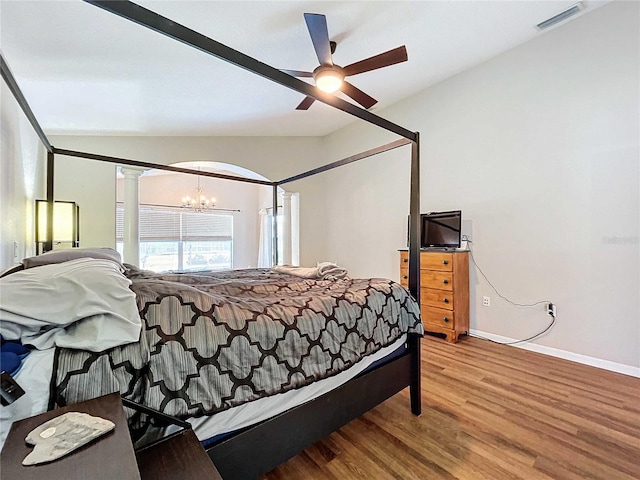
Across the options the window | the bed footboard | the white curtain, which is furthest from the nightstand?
the white curtain

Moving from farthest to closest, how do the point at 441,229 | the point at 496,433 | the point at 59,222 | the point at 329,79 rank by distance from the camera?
1. the point at 441,229
2. the point at 329,79
3. the point at 59,222
4. the point at 496,433

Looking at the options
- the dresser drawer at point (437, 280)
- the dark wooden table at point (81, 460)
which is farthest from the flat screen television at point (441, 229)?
the dark wooden table at point (81, 460)

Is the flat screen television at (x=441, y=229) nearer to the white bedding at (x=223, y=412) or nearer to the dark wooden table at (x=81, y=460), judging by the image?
the white bedding at (x=223, y=412)

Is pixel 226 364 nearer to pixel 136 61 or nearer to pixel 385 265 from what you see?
pixel 136 61

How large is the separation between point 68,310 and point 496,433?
2075 millimetres

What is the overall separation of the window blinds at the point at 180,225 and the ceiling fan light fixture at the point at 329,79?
5195mm

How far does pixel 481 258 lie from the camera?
3.33 metres

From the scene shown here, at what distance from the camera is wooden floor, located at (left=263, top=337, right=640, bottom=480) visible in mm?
1405

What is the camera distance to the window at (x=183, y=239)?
6.43 m

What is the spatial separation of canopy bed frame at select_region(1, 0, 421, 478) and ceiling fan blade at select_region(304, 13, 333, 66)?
78 cm

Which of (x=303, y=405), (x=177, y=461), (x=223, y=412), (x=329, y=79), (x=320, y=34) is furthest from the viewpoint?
(x=329, y=79)

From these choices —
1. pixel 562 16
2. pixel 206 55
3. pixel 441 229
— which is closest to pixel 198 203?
pixel 206 55

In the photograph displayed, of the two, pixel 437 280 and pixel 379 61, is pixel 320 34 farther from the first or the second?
pixel 437 280

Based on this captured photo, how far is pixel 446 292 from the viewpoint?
3.20m
